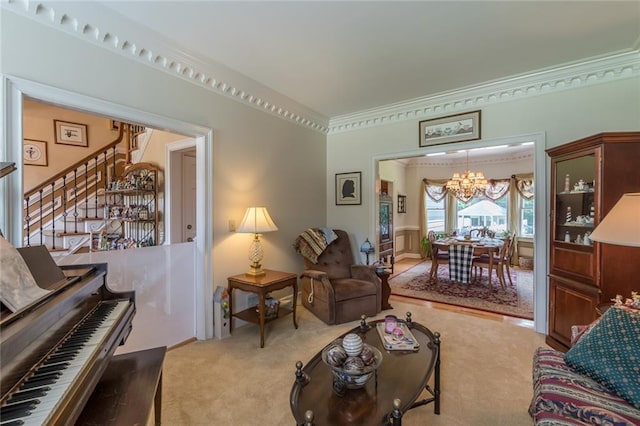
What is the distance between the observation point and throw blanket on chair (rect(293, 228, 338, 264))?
3.79m

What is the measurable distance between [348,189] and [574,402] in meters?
3.54

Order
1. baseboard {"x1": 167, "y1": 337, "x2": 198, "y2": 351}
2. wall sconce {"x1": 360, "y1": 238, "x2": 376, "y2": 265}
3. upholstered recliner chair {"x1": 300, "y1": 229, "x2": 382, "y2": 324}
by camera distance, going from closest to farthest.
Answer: baseboard {"x1": 167, "y1": 337, "x2": 198, "y2": 351}
upholstered recliner chair {"x1": 300, "y1": 229, "x2": 382, "y2": 324}
wall sconce {"x1": 360, "y1": 238, "x2": 376, "y2": 265}

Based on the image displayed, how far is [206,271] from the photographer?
2936 mm

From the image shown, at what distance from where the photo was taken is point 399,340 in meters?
1.91

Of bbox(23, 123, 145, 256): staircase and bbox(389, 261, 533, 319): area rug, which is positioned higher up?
bbox(23, 123, 145, 256): staircase

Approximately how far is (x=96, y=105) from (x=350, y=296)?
9.63 ft

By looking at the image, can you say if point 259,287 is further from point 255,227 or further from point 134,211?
point 134,211

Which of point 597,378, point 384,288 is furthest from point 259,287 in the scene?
point 597,378

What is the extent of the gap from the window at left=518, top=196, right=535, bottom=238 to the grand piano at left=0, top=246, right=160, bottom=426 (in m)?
7.89

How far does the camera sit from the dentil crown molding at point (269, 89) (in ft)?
6.64

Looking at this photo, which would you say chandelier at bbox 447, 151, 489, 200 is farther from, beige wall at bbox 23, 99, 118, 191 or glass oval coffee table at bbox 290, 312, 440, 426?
beige wall at bbox 23, 99, 118, 191

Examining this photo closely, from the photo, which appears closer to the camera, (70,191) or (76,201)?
Result: (76,201)

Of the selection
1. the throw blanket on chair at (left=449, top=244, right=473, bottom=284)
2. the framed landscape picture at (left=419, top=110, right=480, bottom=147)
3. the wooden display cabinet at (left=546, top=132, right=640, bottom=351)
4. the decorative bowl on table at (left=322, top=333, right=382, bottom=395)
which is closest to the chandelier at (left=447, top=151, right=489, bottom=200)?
the throw blanket on chair at (left=449, top=244, right=473, bottom=284)

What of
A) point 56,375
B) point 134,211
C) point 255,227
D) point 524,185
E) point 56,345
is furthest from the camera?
point 524,185
